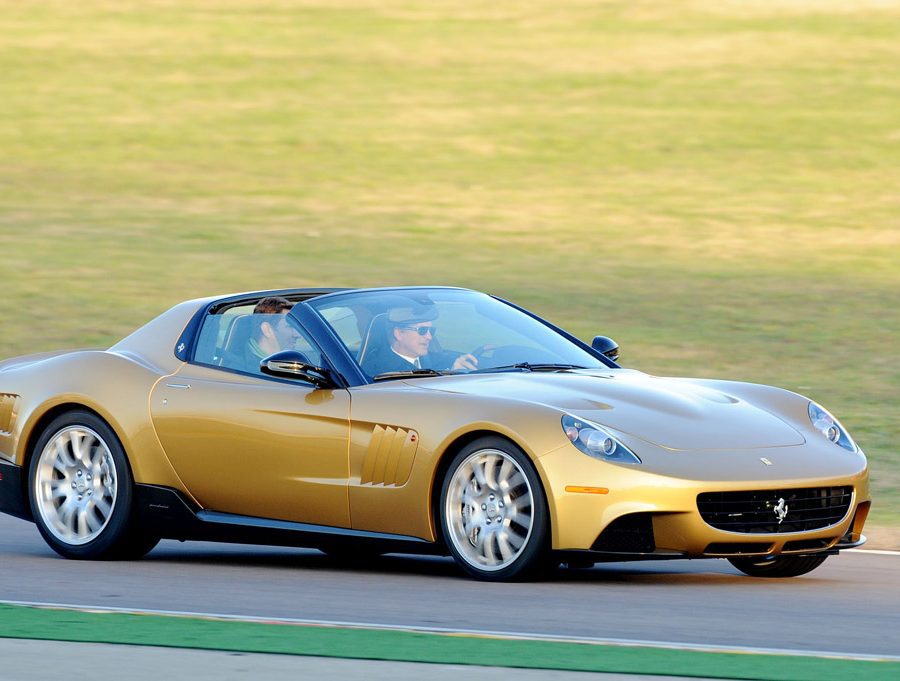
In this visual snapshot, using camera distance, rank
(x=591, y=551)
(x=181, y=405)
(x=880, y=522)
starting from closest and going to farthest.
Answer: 1. (x=591, y=551)
2. (x=181, y=405)
3. (x=880, y=522)

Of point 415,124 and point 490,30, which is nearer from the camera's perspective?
point 415,124

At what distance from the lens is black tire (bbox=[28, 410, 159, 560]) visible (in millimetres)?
9227

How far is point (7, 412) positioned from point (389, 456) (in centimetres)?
242

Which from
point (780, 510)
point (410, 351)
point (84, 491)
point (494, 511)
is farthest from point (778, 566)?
point (84, 491)

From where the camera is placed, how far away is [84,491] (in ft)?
30.7

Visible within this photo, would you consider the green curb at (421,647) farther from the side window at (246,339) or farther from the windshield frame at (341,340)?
the side window at (246,339)

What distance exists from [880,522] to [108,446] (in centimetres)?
439

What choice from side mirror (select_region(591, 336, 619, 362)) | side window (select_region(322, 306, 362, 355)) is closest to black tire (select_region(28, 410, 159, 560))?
side window (select_region(322, 306, 362, 355))

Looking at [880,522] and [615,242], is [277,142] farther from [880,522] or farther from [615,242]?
[880,522]

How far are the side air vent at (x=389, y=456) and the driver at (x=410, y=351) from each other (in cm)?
44

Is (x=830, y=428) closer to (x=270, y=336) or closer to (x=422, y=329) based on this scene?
(x=422, y=329)

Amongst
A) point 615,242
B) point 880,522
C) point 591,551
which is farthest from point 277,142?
point 591,551

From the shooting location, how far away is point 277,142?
3056 cm

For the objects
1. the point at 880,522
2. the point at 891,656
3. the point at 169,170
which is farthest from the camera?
the point at 169,170
